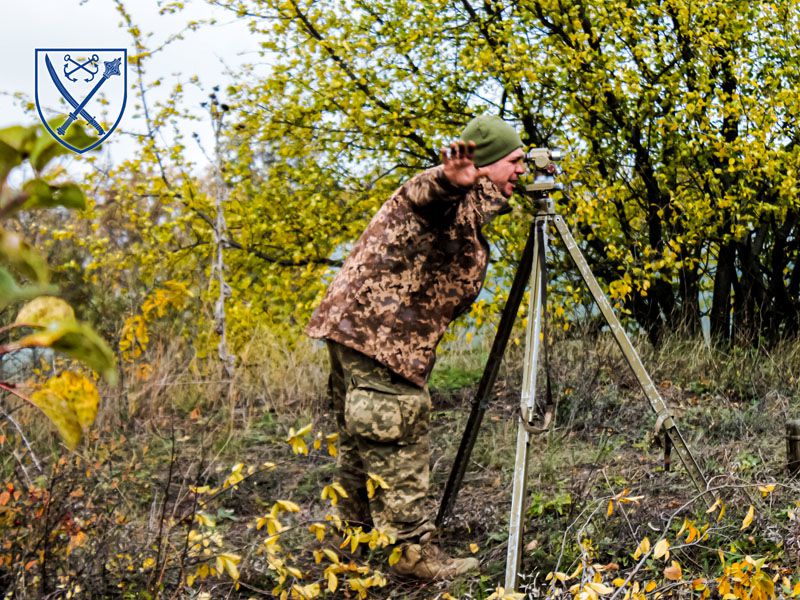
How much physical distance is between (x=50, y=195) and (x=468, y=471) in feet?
13.8

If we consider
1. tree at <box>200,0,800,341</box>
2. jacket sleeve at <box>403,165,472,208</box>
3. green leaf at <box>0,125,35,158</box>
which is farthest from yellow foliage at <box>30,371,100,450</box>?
tree at <box>200,0,800,341</box>

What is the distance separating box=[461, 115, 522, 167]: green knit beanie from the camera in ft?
10.6

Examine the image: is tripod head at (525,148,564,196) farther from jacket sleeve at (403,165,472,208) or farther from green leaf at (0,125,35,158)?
green leaf at (0,125,35,158)

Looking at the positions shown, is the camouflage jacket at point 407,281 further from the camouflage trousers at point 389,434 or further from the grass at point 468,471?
the grass at point 468,471

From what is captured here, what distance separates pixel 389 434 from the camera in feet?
11.0

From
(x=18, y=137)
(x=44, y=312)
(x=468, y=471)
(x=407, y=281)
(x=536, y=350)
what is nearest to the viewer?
(x=18, y=137)

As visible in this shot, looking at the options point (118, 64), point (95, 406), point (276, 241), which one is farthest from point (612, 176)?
point (95, 406)

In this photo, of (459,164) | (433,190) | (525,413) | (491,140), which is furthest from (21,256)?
(491,140)

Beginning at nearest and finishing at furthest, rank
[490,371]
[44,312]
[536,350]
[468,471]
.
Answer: [44,312], [536,350], [490,371], [468,471]

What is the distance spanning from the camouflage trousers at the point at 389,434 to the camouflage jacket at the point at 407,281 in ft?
0.26

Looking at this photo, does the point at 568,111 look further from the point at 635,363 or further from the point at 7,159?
the point at 7,159

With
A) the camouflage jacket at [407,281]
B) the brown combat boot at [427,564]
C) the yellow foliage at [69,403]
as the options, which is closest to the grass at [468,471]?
the brown combat boot at [427,564]

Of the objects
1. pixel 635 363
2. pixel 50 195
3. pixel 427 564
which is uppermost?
pixel 50 195

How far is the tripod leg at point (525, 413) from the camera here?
3.01 m
